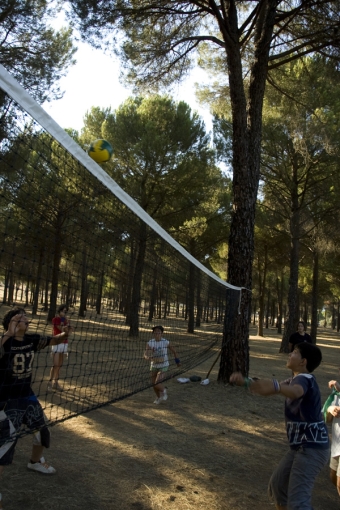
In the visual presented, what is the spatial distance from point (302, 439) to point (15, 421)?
6.78 ft

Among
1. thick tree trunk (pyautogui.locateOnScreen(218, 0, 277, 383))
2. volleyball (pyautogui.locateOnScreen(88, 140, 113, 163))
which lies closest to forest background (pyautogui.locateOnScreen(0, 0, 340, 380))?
thick tree trunk (pyautogui.locateOnScreen(218, 0, 277, 383))

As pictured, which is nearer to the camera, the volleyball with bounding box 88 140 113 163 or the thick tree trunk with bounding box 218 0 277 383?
the volleyball with bounding box 88 140 113 163

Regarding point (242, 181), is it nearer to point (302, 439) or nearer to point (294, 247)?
point (302, 439)

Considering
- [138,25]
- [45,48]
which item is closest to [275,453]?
[138,25]

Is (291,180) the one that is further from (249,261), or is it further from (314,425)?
(314,425)

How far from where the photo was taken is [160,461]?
4.57 m

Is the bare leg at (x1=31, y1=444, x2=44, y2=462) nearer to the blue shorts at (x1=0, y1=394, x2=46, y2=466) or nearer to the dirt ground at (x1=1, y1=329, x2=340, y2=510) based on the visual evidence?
the dirt ground at (x1=1, y1=329, x2=340, y2=510)

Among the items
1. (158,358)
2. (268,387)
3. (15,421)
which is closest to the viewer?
(268,387)

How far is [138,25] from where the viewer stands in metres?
9.60

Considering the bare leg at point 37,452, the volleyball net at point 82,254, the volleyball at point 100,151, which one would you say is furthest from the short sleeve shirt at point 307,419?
the volleyball at point 100,151

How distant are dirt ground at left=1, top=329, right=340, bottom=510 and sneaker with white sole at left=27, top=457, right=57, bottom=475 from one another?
0.21 ft

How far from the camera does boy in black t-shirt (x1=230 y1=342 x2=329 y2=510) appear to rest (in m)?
2.70

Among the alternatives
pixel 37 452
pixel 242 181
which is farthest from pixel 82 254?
pixel 37 452

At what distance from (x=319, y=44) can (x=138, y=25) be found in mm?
4139
